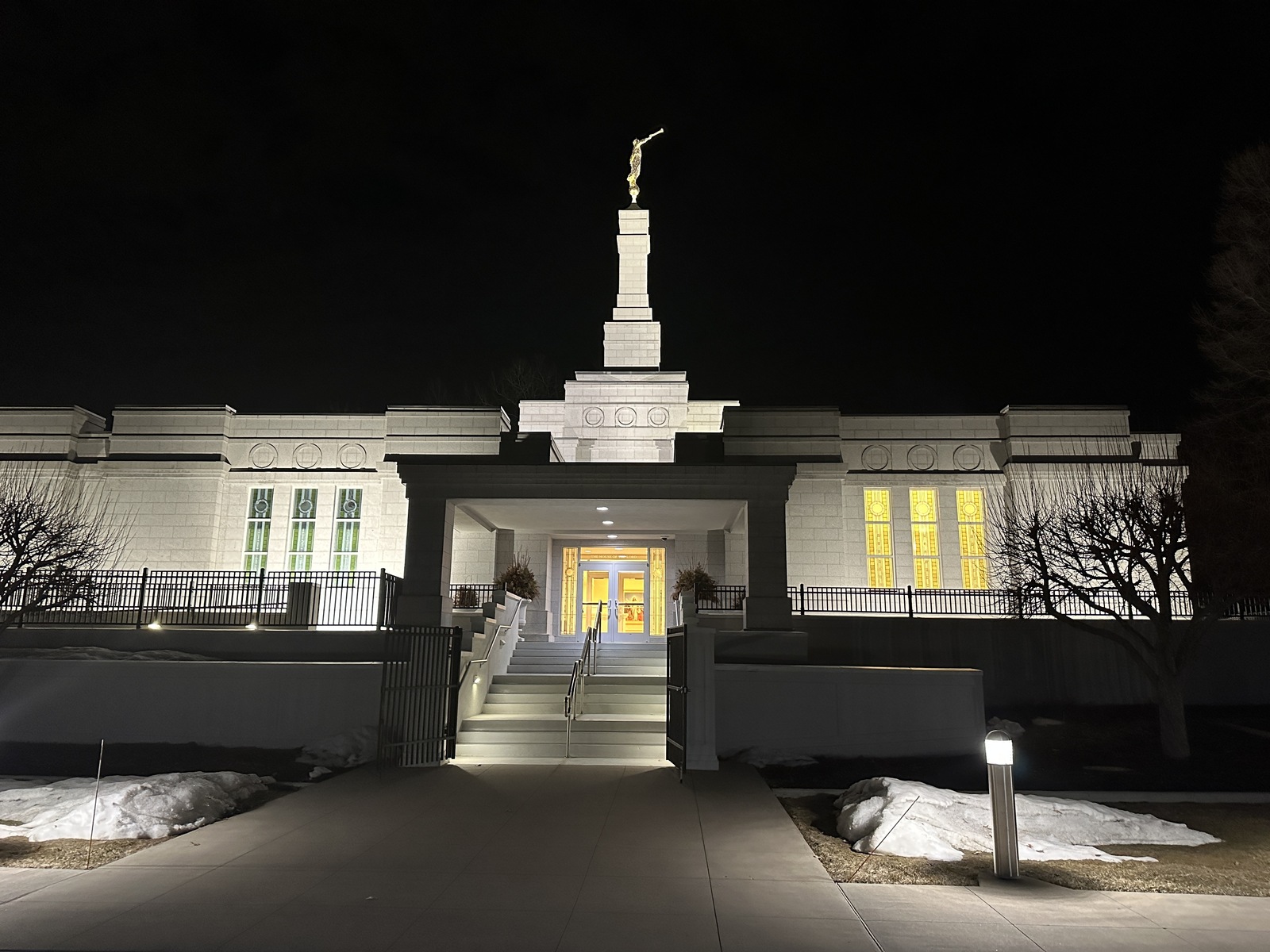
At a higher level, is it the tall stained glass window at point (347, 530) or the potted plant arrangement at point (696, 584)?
the tall stained glass window at point (347, 530)

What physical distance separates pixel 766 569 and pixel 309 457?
15.1m

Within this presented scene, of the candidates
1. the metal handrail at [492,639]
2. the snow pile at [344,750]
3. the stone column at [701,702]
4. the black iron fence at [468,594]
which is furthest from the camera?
the black iron fence at [468,594]

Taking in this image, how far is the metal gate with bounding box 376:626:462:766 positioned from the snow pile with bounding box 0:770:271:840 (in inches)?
89.9

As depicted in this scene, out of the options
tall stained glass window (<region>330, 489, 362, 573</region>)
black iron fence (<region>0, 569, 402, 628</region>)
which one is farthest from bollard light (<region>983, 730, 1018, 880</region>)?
tall stained glass window (<region>330, 489, 362, 573</region>)

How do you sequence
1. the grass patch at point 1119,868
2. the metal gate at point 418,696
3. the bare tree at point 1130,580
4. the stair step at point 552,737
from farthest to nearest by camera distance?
the bare tree at point 1130,580 → the stair step at point 552,737 → the metal gate at point 418,696 → the grass patch at point 1119,868

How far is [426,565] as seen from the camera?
58.3 ft

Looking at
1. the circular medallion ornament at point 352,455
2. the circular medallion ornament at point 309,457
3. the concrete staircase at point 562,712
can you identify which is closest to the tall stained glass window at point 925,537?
the concrete staircase at point 562,712

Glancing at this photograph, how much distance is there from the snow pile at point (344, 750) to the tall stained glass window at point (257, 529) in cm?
1278

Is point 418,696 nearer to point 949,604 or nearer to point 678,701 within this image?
point 678,701

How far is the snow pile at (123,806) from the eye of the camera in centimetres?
787

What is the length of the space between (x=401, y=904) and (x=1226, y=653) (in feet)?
63.0

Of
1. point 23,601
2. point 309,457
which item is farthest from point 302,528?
point 23,601

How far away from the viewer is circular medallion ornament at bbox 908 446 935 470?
2433 centimetres

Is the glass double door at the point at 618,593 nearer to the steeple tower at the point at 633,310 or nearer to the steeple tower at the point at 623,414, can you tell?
the steeple tower at the point at 623,414
